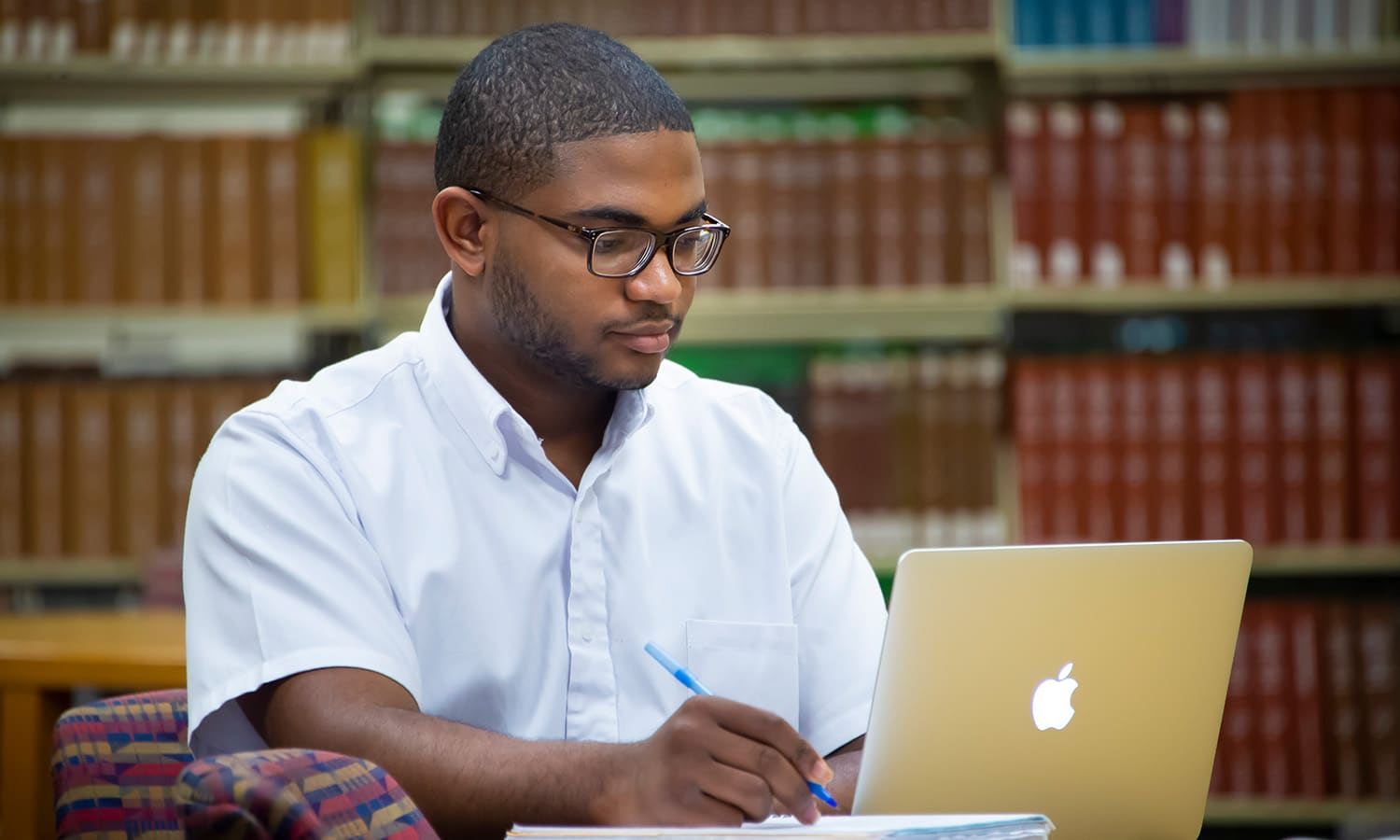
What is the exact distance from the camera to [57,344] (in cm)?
321

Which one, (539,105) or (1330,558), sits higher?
(539,105)

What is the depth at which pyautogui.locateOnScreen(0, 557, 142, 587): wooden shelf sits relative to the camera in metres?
2.80

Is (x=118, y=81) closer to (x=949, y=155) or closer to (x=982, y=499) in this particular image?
(x=949, y=155)

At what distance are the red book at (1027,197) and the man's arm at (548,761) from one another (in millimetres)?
1854

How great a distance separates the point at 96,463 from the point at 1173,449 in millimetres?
2011

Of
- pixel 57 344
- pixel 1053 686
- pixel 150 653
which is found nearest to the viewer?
pixel 1053 686

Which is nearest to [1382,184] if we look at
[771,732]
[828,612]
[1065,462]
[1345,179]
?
[1345,179]

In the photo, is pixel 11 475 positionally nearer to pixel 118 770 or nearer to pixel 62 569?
pixel 62 569

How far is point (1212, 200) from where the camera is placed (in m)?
2.85

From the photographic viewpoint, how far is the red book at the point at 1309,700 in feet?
9.23

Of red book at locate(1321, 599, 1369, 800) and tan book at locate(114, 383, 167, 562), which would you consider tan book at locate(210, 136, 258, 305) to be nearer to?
tan book at locate(114, 383, 167, 562)

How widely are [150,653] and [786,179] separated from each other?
57.9 inches

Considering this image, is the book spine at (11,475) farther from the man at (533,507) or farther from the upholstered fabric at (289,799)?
the upholstered fabric at (289,799)

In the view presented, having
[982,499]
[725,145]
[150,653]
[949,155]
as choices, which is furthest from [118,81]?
[982,499]
